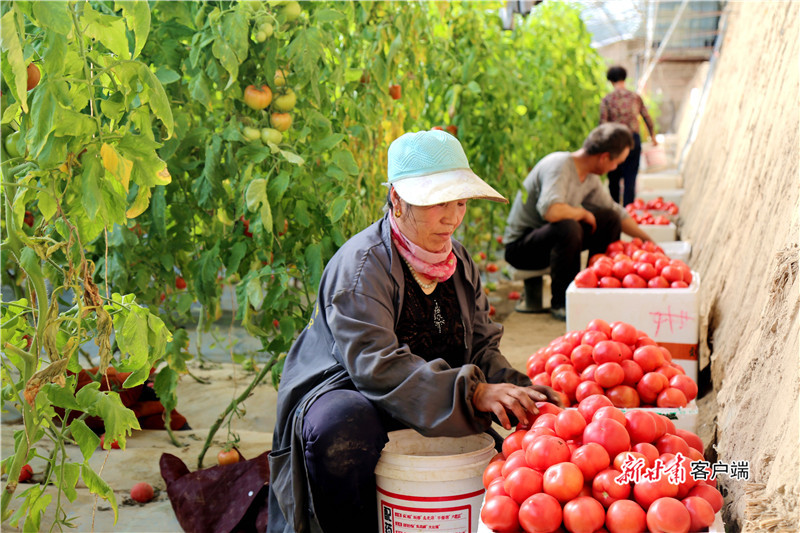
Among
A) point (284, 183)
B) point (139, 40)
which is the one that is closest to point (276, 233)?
point (284, 183)

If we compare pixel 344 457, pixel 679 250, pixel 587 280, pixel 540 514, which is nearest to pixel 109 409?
pixel 344 457

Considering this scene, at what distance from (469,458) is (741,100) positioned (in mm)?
4320

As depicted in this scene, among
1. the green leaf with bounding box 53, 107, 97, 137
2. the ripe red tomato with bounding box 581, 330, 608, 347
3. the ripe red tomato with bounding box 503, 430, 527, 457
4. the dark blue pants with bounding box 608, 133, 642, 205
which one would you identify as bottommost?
the dark blue pants with bounding box 608, 133, 642, 205

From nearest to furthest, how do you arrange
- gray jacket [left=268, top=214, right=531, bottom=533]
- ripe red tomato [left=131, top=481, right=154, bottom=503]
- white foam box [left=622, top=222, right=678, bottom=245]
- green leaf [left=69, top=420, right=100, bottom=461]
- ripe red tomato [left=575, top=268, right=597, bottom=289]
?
green leaf [left=69, top=420, right=100, bottom=461]
gray jacket [left=268, top=214, right=531, bottom=533]
ripe red tomato [left=131, top=481, right=154, bottom=503]
ripe red tomato [left=575, top=268, right=597, bottom=289]
white foam box [left=622, top=222, right=678, bottom=245]

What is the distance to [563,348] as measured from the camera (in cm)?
271

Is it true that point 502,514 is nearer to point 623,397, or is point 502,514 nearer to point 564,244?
point 623,397

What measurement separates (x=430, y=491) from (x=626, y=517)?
1.82ft

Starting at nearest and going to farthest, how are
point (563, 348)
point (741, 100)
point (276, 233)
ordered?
1. point (563, 348)
2. point (276, 233)
3. point (741, 100)

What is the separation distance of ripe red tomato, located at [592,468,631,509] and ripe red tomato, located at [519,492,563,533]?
103 millimetres

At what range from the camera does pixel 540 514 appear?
5.09ft

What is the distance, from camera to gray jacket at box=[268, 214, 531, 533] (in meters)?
1.94

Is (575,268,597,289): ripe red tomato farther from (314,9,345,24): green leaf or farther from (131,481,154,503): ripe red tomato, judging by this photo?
(131,481,154,503): ripe red tomato

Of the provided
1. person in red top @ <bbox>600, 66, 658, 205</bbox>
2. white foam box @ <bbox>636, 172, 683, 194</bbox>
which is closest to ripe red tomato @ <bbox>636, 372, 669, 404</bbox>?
person in red top @ <bbox>600, 66, 658, 205</bbox>

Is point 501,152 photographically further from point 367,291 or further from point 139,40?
point 139,40
